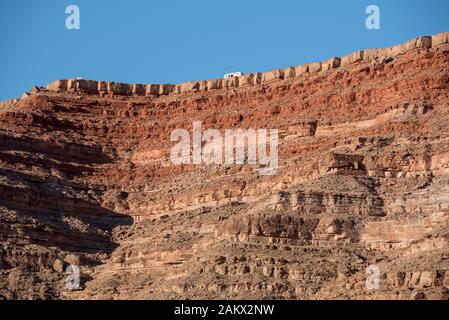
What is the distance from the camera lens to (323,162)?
85.4 meters

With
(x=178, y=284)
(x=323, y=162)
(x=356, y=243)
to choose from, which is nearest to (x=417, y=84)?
(x=323, y=162)

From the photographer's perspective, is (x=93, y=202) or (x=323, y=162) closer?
(x=323, y=162)

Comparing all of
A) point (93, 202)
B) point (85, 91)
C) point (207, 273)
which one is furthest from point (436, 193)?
point (85, 91)

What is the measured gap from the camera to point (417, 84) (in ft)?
302

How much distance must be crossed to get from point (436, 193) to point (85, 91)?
108 feet

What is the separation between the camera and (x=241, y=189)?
8888cm

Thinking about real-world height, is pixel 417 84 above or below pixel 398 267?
above

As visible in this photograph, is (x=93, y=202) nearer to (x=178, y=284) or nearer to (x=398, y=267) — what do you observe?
(x=178, y=284)

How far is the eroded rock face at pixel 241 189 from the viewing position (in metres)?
76.9

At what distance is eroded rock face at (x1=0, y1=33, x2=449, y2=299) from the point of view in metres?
76.9
